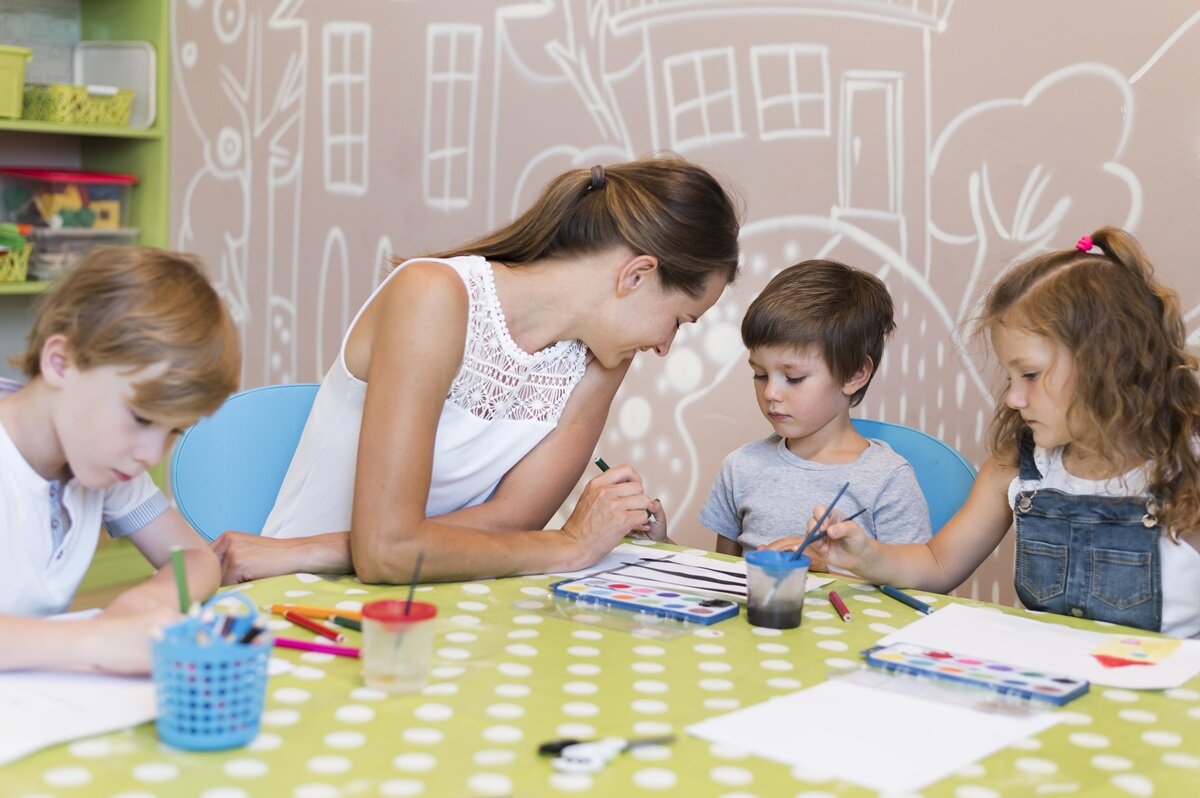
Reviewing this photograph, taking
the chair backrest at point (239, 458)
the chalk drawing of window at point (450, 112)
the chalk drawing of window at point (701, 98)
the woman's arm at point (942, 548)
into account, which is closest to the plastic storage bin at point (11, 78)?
the chalk drawing of window at point (450, 112)

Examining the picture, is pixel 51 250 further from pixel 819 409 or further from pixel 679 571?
pixel 679 571

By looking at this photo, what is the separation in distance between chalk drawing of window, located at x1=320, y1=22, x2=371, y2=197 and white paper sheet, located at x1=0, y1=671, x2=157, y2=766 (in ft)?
7.49

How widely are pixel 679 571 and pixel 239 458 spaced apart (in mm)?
708

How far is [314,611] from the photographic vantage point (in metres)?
1.34

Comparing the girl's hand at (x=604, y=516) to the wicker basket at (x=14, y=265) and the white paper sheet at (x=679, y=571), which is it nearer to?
the white paper sheet at (x=679, y=571)

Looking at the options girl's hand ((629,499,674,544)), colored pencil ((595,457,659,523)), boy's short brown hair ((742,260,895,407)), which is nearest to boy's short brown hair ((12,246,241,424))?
colored pencil ((595,457,659,523))

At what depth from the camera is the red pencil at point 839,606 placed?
1.44m

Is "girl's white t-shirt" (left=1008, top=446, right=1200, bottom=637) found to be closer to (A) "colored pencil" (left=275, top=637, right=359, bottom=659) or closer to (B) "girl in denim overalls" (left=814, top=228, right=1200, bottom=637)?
(B) "girl in denim overalls" (left=814, top=228, right=1200, bottom=637)

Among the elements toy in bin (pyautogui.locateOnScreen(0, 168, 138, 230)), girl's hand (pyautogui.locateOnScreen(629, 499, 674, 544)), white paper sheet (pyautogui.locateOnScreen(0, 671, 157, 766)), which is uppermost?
toy in bin (pyautogui.locateOnScreen(0, 168, 138, 230))

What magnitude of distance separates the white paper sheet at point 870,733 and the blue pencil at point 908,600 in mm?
336

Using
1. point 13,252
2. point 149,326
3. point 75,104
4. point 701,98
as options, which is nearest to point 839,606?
point 149,326

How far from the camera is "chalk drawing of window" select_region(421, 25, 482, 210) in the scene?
3023 millimetres

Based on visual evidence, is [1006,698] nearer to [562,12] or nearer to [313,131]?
[562,12]

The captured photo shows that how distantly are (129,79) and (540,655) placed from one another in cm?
300
